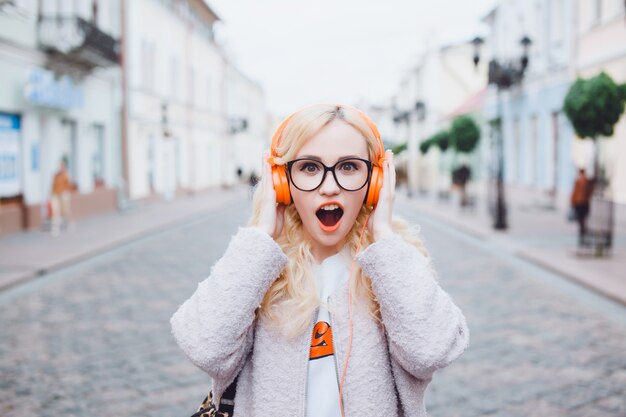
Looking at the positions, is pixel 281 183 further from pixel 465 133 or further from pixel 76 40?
pixel 465 133

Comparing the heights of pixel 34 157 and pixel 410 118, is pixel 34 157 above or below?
below

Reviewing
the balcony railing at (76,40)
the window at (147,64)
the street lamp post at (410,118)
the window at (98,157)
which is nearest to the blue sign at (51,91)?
the balcony railing at (76,40)

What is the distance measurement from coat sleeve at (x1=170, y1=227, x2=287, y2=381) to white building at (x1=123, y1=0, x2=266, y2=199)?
73.4 ft

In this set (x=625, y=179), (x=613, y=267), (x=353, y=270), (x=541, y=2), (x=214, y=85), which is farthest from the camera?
(x=214, y=85)

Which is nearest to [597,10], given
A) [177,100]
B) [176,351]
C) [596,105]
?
[596,105]

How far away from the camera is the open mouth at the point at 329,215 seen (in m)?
1.94

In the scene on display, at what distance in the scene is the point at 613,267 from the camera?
11.4 meters

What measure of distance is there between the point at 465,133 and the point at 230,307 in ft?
79.8

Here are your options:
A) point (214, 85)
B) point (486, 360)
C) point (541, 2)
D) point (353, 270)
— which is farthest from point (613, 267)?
point (214, 85)

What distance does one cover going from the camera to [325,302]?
1.93 m

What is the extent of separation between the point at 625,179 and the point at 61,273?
16.3 meters

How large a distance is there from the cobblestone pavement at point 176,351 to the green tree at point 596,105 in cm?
312

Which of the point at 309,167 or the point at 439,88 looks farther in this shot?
the point at 439,88

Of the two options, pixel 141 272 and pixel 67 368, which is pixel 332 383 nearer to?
pixel 67 368
